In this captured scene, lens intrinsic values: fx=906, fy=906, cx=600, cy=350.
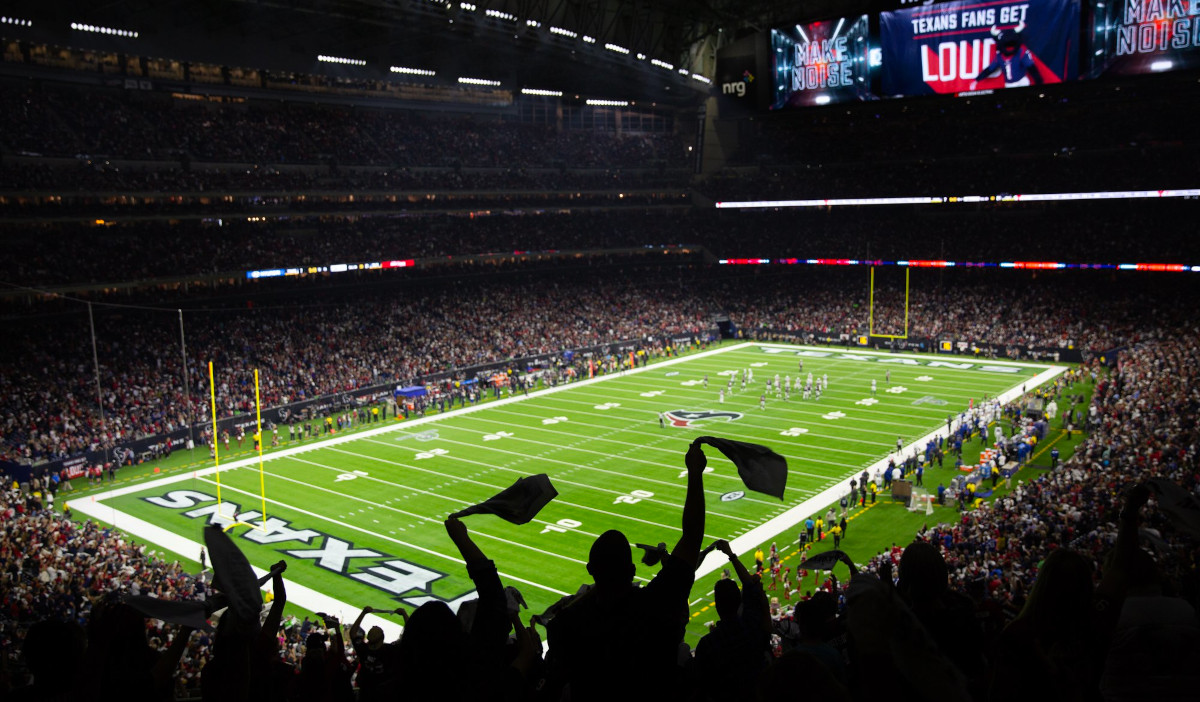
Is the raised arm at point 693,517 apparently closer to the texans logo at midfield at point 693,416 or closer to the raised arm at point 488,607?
the raised arm at point 488,607

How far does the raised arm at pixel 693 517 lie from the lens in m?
3.65

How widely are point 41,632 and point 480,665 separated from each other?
169 cm

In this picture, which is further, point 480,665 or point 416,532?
point 416,532

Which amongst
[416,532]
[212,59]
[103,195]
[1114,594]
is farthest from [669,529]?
[212,59]

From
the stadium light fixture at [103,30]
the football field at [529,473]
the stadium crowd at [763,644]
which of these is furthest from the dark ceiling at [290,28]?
the stadium crowd at [763,644]

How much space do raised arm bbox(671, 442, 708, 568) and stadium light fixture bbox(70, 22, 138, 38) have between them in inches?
1801

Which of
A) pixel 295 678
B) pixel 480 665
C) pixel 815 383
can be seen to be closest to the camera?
pixel 480 665

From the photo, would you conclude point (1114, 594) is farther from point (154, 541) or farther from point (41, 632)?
point (154, 541)

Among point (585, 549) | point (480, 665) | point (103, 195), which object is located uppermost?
point (103, 195)

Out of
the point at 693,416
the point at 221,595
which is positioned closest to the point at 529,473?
the point at 693,416

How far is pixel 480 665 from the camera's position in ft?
11.2

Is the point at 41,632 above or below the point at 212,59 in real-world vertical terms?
below

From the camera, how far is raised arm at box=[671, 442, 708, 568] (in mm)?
3650

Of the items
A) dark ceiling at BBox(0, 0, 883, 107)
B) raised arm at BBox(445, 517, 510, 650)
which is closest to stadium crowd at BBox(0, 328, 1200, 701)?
raised arm at BBox(445, 517, 510, 650)
